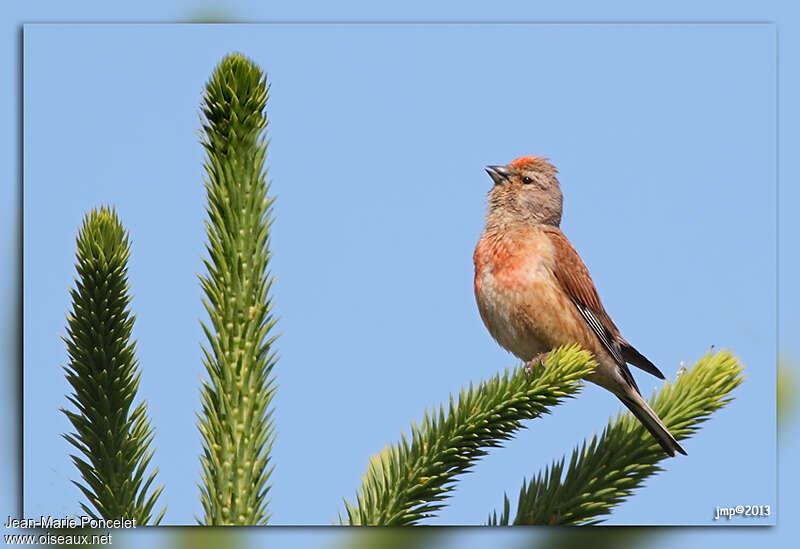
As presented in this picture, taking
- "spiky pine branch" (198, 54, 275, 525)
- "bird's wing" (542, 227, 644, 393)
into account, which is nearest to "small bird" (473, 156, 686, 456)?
"bird's wing" (542, 227, 644, 393)

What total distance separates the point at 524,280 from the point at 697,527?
6.21 feet

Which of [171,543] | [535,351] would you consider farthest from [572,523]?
[535,351]

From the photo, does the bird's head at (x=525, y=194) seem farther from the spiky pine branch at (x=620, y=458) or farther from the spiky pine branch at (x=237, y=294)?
the spiky pine branch at (x=237, y=294)

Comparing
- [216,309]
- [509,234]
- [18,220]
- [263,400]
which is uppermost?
[509,234]

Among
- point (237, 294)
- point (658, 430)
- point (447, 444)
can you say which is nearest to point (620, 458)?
point (658, 430)

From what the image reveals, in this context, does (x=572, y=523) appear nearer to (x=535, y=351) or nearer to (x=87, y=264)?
(x=87, y=264)

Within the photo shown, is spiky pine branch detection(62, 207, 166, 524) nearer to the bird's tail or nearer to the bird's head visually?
the bird's tail

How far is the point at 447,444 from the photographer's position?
9.75 feet

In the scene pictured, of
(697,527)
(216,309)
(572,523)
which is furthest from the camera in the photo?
(697,527)

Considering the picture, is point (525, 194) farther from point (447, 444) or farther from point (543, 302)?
point (447, 444)

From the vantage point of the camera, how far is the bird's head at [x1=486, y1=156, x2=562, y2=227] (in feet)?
19.0

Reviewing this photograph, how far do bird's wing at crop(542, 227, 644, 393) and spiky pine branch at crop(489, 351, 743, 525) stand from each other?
5.91 ft

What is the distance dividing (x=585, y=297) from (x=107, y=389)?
3308 millimetres

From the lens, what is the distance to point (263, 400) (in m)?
2.81
